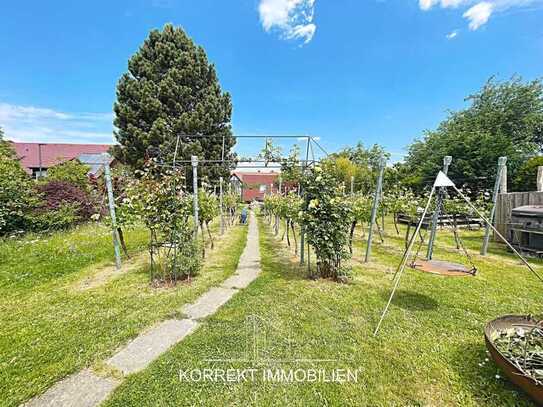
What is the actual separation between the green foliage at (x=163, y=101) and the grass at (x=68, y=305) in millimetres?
7642

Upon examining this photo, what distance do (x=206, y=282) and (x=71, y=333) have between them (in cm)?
201

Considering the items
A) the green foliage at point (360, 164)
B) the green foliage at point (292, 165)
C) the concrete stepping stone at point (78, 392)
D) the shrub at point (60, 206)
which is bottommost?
the concrete stepping stone at point (78, 392)

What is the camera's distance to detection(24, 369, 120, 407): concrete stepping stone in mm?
1928

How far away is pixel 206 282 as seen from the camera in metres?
4.55

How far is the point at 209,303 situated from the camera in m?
3.71

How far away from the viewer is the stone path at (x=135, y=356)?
6.47ft

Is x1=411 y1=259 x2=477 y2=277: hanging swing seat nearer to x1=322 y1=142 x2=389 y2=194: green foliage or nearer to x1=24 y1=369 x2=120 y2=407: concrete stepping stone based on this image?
x1=24 y1=369 x2=120 y2=407: concrete stepping stone

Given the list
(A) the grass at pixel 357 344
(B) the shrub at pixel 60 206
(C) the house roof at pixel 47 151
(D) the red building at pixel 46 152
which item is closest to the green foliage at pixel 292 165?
(A) the grass at pixel 357 344

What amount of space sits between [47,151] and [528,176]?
123 feet

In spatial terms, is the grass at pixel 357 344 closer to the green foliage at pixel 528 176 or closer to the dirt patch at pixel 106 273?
the dirt patch at pixel 106 273

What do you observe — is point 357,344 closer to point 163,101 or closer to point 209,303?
point 209,303

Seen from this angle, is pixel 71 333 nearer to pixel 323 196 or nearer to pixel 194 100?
pixel 323 196

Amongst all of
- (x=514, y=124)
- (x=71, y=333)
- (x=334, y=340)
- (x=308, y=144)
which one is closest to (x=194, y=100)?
(x=308, y=144)

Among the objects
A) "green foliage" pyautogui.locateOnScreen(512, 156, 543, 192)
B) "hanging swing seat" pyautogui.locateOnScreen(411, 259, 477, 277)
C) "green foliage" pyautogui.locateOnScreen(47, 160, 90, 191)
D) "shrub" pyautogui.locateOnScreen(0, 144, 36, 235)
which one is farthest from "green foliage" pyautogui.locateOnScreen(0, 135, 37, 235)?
"green foliage" pyautogui.locateOnScreen(512, 156, 543, 192)
